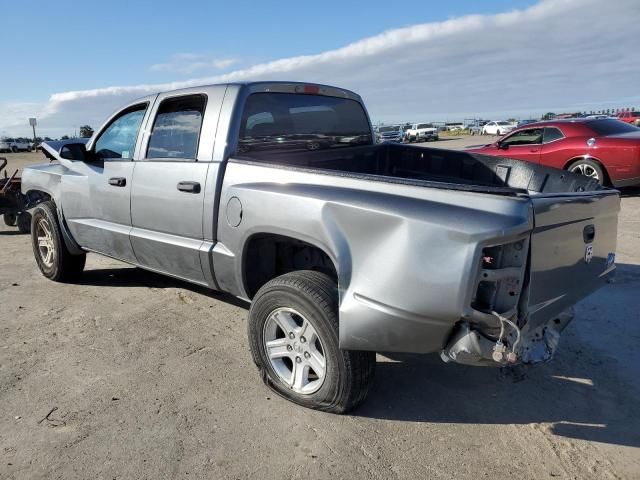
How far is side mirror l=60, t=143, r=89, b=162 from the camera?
15.5 feet

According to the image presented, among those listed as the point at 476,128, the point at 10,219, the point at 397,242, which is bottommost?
the point at 10,219

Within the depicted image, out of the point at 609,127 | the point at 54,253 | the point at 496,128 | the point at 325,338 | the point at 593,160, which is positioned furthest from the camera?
the point at 496,128

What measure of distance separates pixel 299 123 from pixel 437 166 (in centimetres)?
123

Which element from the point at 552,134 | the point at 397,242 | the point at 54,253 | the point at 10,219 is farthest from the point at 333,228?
the point at 552,134

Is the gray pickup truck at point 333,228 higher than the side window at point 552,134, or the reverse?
the side window at point 552,134

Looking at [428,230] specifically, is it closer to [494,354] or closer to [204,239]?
[494,354]

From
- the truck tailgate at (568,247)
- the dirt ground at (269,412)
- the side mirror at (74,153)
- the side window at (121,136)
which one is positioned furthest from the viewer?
the side mirror at (74,153)

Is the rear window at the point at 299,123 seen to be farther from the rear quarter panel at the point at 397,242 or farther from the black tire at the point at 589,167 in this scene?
the black tire at the point at 589,167

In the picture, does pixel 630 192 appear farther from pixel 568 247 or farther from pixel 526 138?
pixel 568 247

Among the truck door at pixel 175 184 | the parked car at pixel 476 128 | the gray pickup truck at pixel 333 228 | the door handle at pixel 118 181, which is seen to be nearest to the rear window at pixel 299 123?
the gray pickup truck at pixel 333 228

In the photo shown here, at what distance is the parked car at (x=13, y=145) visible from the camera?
4844 cm

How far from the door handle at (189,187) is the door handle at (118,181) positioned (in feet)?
2.78

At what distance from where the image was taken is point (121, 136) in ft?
15.4

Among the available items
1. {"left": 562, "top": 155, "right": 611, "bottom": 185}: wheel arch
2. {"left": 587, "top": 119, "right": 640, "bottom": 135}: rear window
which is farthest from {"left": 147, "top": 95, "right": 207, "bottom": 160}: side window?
{"left": 587, "top": 119, "right": 640, "bottom": 135}: rear window
